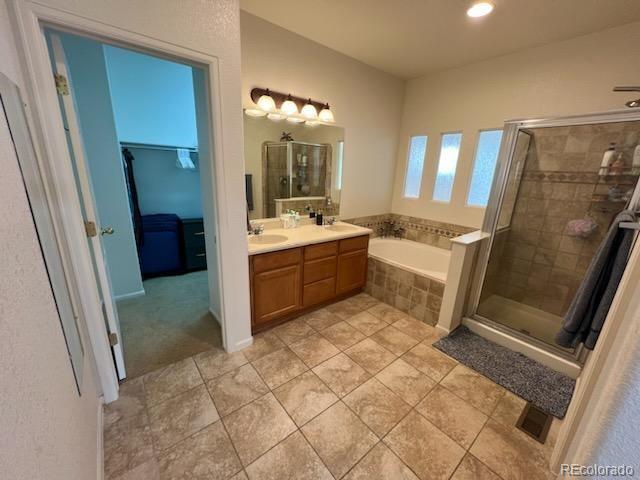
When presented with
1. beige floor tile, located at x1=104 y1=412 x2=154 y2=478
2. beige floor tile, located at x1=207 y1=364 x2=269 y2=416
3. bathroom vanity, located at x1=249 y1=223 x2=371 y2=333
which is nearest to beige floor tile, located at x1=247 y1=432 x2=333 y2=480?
beige floor tile, located at x1=207 y1=364 x2=269 y2=416

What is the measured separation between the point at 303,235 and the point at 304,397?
140cm

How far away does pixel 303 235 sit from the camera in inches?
102

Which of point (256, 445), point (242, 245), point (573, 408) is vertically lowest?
point (256, 445)

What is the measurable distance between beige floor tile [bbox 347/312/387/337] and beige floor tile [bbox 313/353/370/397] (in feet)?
1.43

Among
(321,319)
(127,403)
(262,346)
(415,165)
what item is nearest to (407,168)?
(415,165)

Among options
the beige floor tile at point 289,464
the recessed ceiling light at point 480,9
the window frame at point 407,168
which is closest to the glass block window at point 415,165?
the window frame at point 407,168

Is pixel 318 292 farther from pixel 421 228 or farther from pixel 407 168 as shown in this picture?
pixel 407 168

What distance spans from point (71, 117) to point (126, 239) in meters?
1.60

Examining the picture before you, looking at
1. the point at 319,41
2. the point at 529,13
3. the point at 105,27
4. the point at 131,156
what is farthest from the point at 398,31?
the point at 131,156

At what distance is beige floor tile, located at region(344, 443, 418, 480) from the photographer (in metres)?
1.30

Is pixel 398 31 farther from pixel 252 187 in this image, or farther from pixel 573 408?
pixel 573 408

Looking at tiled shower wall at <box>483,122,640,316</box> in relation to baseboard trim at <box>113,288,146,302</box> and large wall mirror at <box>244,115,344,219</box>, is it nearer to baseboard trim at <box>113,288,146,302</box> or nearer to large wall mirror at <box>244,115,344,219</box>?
large wall mirror at <box>244,115,344,219</box>

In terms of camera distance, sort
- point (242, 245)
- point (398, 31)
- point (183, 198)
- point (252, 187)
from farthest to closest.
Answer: point (183, 198)
point (252, 187)
point (398, 31)
point (242, 245)

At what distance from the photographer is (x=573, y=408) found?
129 centimetres
